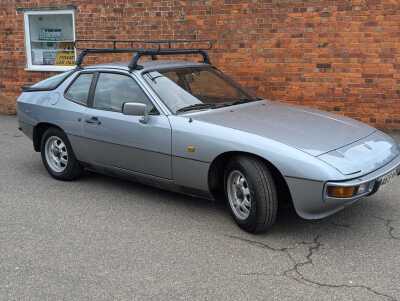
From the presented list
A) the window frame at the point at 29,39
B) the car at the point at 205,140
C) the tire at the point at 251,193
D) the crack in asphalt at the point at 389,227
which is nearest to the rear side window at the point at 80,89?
the car at the point at 205,140

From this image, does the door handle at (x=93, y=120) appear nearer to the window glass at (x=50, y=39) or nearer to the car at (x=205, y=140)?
the car at (x=205, y=140)

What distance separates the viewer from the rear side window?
19.0 feet

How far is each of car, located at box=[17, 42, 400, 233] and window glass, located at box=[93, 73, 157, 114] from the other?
0.04ft

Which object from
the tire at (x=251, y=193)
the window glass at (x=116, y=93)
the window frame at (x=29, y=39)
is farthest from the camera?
the window frame at (x=29, y=39)

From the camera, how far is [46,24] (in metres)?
10.9

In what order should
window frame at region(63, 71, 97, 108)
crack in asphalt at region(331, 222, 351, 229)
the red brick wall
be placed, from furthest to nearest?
the red brick wall → window frame at region(63, 71, 97, 108) → crack in asphalt at region(331, 222, 351, 229)

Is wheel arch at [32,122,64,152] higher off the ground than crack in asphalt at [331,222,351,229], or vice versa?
wheel arch at [32,122,64,152]

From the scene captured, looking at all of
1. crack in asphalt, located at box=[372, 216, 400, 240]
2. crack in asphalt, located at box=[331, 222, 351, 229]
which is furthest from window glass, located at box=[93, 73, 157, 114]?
crack in asphalt, located at box=[372, 216, 400, 240]

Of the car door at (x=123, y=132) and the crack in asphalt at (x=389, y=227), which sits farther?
the car door at (x=123, y=132)

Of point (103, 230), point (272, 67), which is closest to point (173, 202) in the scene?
point (103, 230)

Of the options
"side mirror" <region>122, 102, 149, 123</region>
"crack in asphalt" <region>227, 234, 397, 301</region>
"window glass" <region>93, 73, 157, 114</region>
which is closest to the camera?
"crack in asphalt" <region>227, 234, 397, 301</region>

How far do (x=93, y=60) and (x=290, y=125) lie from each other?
653 cm

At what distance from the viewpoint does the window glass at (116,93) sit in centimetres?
521

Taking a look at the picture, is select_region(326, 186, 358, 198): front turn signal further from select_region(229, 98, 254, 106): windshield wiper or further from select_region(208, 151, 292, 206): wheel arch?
select_region(229, 98, 254, 106): windshield wiper
